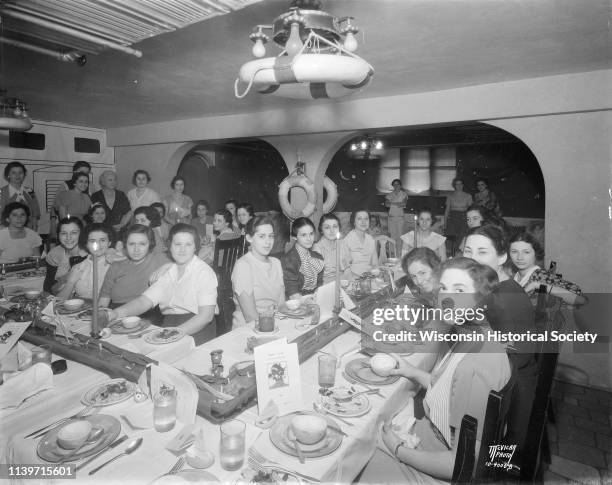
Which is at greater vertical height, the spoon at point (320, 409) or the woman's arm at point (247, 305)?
the woman's arm at point (247, 305)

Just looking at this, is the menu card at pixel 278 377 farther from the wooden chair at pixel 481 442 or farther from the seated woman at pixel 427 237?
the seated woman at pixel 427 237

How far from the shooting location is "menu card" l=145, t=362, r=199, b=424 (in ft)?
4.13

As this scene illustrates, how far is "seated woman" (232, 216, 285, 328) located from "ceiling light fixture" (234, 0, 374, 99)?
110 cm

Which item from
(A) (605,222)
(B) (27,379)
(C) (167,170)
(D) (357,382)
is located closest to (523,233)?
(A) (605,222)

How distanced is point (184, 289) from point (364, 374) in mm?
1340

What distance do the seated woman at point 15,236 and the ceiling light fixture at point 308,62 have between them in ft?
11.2

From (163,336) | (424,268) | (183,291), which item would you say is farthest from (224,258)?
(424,268)

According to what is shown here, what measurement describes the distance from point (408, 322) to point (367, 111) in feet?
9.49

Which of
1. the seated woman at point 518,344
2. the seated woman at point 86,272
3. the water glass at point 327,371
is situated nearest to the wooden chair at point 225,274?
the seated woman at point 86,272

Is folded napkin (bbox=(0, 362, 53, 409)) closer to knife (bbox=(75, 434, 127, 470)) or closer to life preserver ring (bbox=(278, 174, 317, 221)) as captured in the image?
knife (bbox=(75, 434, 127, 470))

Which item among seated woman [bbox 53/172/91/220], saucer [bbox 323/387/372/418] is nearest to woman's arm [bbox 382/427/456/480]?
saucer [bbox 323/387/372/418]

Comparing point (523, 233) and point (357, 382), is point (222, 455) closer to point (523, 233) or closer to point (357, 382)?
point (357, 382)

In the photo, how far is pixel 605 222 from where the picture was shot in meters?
3.21

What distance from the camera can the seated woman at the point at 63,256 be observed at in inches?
127
